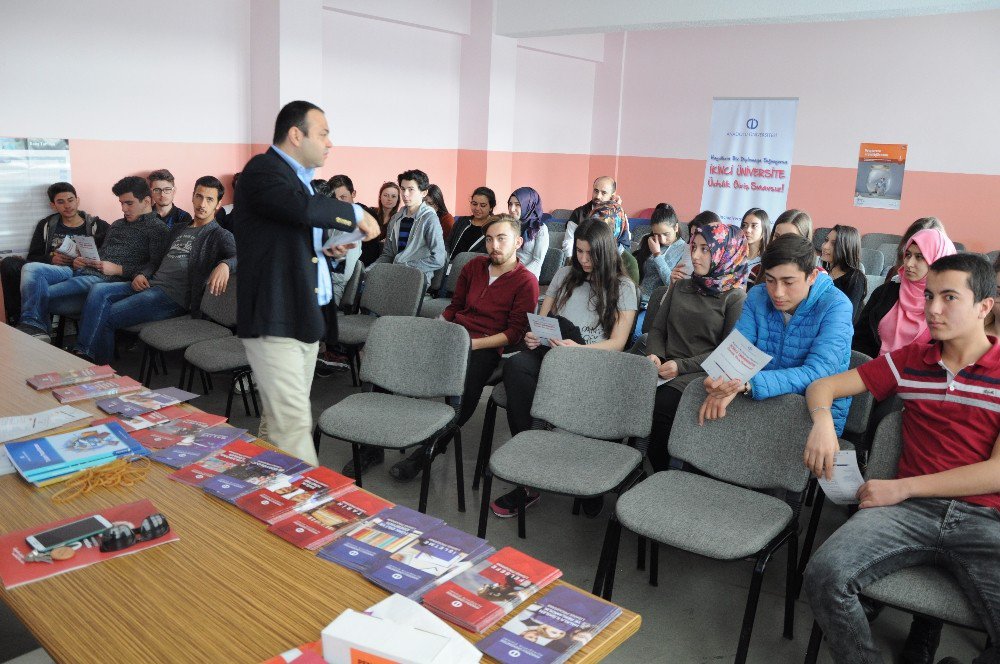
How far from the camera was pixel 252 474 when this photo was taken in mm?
2070

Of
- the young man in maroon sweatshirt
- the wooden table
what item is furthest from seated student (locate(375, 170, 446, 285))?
the wooden table

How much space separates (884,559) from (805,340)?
3.21ft

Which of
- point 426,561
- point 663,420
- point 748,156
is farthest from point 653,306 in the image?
point 748,156

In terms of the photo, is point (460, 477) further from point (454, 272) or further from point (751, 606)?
point (454, 272)

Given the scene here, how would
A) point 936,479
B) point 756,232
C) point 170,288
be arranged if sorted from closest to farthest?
point 936,479
point 170,288
point 756,232

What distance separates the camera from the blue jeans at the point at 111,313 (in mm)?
4699

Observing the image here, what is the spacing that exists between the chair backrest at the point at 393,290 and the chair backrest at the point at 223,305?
730 millimetres

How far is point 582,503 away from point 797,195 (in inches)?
250

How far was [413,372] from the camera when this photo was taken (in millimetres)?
3357

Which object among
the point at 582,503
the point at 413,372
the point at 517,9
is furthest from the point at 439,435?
the point at 517,9

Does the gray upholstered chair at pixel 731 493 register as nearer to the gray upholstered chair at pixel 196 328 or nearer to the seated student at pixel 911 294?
the seated student at pixel 911 294

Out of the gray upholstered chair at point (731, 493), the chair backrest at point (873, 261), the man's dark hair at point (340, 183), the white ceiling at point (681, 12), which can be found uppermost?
the white ceiling at point (681, 12)

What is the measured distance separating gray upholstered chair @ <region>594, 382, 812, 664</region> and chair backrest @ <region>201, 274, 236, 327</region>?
2706mm

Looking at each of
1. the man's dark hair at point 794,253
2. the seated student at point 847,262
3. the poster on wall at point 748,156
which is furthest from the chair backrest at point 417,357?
the poster on wall at point 748,156
